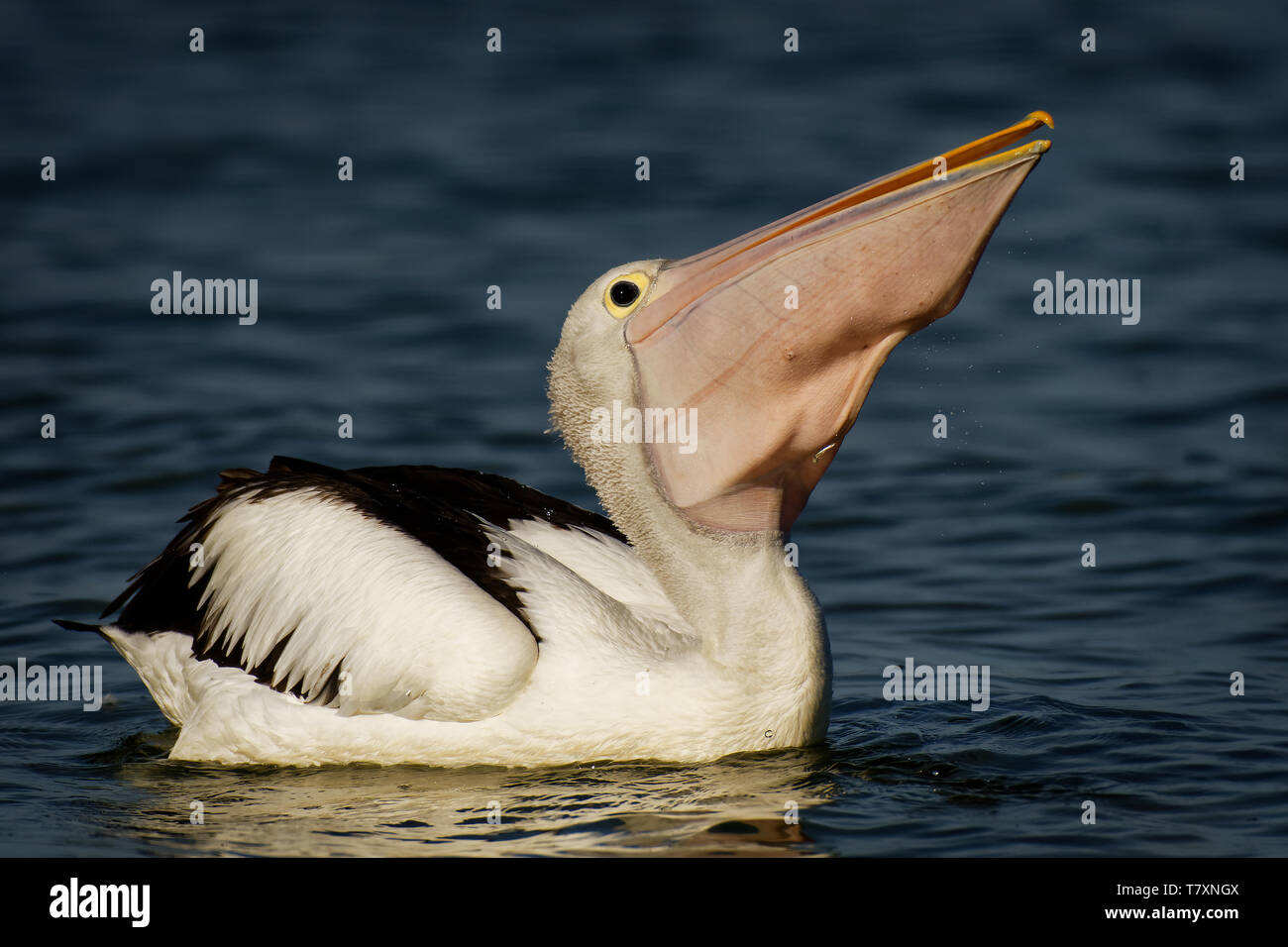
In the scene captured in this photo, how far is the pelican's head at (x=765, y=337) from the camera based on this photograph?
397 cm

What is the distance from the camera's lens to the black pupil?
462 cm

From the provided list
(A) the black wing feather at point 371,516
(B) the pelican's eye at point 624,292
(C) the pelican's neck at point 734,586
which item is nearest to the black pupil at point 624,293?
(B) the pelican's eye at point 624,292

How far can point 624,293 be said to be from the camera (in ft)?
15.2

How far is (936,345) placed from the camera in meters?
9.59

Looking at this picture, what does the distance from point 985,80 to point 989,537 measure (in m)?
7.32

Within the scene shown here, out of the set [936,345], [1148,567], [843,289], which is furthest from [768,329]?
[936,345]

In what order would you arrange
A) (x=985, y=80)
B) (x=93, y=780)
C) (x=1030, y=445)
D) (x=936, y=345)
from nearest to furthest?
(x=93, y=780) < (x=1030, y=445) < (x=936, y=345) < (x=985, y=80)

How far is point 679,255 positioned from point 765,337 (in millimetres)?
6054

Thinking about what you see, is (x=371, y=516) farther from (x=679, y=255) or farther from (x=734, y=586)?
(x=679, y=255)

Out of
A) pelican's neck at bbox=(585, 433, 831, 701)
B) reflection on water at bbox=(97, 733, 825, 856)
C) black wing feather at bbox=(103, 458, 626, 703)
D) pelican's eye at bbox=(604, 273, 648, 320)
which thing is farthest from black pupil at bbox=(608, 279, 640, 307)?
reflection on water at bbox=(97, 733, 825, 856)

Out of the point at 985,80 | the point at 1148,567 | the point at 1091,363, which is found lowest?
the point at 1148,567

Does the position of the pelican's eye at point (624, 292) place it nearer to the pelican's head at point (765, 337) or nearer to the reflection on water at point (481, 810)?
the pelican's head at point (765, 337)

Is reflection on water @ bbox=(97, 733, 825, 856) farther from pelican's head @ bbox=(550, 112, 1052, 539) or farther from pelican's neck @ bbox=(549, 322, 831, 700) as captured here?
pelican's head @ bbox=(550, 112, 1052, 539)

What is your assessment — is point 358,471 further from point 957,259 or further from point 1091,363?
point 1091,363
